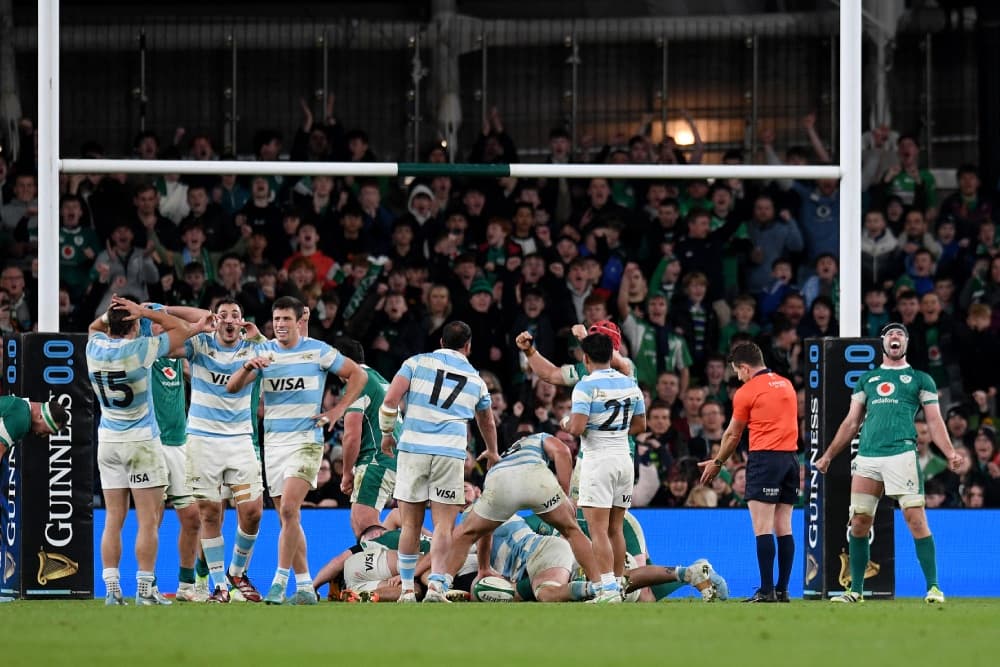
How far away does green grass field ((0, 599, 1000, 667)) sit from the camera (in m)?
8.57

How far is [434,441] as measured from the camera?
42.4 ft

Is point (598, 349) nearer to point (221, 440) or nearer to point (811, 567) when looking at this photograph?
point (811, 567)

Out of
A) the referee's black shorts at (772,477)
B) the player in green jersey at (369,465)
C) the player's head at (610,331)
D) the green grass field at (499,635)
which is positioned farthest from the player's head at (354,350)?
the referee's black shorts at (772,477)

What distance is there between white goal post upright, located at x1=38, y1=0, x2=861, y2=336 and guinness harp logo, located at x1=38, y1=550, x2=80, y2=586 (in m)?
1.72

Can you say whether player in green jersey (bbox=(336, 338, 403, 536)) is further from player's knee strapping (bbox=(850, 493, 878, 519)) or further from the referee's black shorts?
player's knee strapping (bbox=(850, 493, 878, 519))

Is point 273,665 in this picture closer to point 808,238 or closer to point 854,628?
point 854,628

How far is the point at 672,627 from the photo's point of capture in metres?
10.2

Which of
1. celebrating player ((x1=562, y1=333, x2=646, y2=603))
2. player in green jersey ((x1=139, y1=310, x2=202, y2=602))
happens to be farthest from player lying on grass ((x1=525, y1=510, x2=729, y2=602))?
player in green jersey ((x1=139, y1=310, x2=202, y2=602))

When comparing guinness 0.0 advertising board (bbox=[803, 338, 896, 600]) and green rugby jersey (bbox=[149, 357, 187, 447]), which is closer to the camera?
green rugby jersey (bbox=[149, 357, 187, 447])

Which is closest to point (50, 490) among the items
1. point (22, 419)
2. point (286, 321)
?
point (22, 419)

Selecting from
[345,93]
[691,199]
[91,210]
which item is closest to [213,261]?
[91,210]

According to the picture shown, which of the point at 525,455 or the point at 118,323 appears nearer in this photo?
the point at 118,323

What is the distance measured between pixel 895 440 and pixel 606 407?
2.14 meters

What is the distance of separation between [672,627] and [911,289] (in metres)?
9.98
